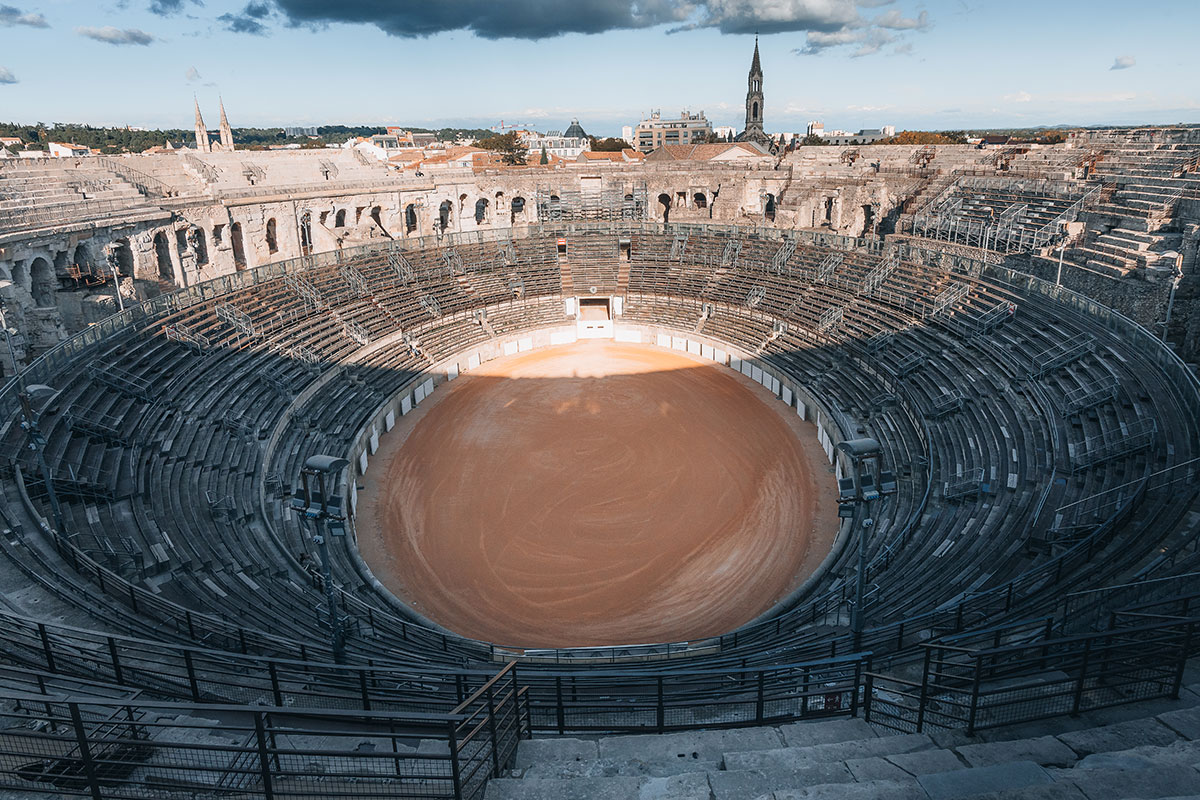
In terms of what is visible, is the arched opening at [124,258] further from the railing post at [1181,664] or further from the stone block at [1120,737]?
the railing post at [1181,664]

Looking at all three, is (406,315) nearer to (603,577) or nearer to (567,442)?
(567,442)

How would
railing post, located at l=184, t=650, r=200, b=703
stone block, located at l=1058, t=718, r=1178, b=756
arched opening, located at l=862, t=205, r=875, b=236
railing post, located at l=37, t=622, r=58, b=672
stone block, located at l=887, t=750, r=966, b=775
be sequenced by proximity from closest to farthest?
1. stone block, located at l=887, t=750, r=966, b=775
2. stone block, located at l=1058, t=718, r=1178, b=756
3. railing post, located at l=184, t=650, r=200, b=703
4. railing post, located at l=37, t=622, r=58, b=672
5. arched opening, located at l=862, t=205, r=875, b=236

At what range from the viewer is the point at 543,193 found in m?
61.6

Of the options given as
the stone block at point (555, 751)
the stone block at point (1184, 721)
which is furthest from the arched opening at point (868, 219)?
the stone block at point (555, 751)

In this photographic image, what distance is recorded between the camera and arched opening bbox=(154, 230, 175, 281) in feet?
132

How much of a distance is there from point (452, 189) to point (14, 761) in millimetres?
54056

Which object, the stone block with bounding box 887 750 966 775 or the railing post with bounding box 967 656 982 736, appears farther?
the railing post with bounding box 967 656 982 736

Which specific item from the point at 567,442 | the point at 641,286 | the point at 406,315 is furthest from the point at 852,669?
the point at 641,286

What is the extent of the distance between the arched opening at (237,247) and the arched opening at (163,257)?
508cm

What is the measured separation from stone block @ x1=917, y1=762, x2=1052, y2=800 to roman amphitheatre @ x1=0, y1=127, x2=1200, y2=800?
0.14 ft

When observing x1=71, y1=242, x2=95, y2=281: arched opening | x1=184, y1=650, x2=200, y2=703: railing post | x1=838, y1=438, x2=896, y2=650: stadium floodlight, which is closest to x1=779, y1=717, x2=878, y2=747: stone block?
x1=838, y1=438, x2=896, y2=650: stadium floodlight

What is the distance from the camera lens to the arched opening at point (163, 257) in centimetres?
4034

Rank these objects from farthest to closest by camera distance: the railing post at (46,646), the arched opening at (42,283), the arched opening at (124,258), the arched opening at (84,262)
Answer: the arched opening at (124,258) → the arched opening at (84,262) → the arched opening at (42,283) → the railing post at (46,646)

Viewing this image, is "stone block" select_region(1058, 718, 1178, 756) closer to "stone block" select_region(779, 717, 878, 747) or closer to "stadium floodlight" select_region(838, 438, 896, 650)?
"stone block" select_region(779, 717, 878, 747)
